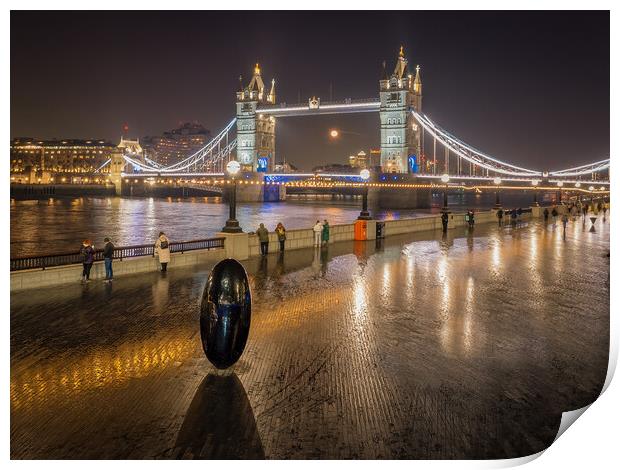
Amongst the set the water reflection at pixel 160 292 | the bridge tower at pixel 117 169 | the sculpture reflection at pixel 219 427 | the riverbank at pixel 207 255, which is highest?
the bridge tower at pixel 117 169

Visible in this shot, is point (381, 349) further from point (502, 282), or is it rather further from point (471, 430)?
point (502, 282)

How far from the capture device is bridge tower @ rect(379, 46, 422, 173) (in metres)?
100

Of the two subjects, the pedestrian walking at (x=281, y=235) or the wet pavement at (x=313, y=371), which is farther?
the pedestrian walking at (x=281, y=235)

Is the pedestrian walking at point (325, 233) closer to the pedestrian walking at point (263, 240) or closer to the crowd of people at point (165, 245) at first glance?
the crowd of people at point (165, 245)

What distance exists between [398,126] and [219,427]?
99.4 metres

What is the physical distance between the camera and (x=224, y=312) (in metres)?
6.80

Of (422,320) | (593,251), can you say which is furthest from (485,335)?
(593,251)

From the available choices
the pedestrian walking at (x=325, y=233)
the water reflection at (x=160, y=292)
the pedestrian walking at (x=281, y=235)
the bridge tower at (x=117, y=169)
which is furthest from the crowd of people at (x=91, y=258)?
the bridge tower at (x=117, y=169)

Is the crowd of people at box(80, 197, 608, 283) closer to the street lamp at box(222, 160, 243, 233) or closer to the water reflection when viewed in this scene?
the water reflection

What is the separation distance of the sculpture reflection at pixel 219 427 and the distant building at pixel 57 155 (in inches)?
5473

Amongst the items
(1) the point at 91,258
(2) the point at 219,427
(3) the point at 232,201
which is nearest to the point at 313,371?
(2) the point at 219,427

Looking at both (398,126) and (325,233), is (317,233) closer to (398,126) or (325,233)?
(325,233)

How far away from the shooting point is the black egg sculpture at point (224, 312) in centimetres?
679

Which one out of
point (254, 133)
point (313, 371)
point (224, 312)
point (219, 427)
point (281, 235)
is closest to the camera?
point (219, 427)
